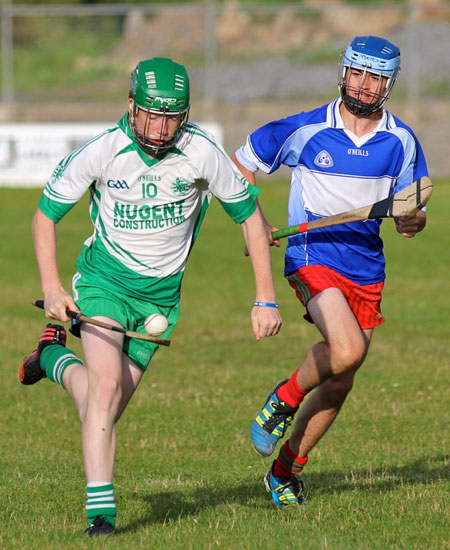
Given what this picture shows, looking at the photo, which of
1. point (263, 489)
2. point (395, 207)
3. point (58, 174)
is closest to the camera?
point (58, 174)

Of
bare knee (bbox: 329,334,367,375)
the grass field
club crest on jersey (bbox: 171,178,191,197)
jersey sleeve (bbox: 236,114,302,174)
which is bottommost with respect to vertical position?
the grass field

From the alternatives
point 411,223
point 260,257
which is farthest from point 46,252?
point 411,223

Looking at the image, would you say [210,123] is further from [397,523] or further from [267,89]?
[397,523]

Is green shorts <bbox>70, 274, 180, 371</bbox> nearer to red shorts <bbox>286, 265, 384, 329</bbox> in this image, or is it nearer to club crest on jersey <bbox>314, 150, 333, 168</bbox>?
red shorts <bbox>286, 265, 384, 329</bbox>

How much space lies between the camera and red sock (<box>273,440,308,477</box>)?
20.6ft

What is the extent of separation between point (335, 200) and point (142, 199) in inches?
54.7

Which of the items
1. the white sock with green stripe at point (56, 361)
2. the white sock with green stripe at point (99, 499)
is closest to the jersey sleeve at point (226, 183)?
the white sock with green stripe at point (56, 361)

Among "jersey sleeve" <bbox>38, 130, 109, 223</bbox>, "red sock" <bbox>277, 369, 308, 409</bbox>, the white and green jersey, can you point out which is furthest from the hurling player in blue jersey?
"jersey sleeve" <bbox>38, 130, 109, 223</bbox>

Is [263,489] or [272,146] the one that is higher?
[272,146]

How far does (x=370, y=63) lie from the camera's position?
620 cm

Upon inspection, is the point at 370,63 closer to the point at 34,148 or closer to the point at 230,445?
the point at 230,445

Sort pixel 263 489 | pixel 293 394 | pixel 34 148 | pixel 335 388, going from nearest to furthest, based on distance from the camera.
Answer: pixel 293 394, pixel 335 388, pixel 263 489, pixel 34 148

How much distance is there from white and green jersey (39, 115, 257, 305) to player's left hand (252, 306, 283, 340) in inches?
20.2

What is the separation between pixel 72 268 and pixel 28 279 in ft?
3.19
